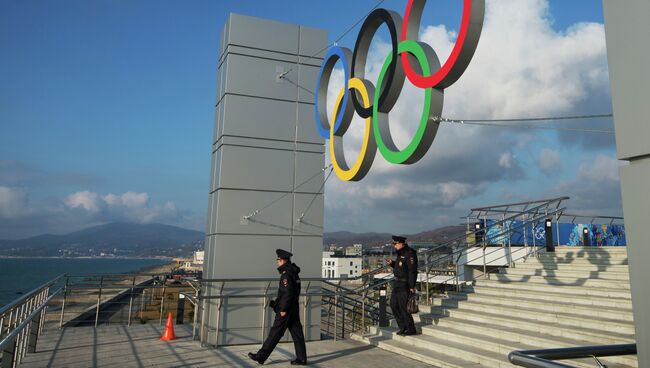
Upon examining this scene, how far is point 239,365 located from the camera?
673 centimetres

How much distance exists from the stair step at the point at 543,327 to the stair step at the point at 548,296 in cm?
71

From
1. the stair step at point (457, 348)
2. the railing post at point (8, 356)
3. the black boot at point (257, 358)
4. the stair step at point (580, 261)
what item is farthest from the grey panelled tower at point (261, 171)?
the stair step at point (580, 261)

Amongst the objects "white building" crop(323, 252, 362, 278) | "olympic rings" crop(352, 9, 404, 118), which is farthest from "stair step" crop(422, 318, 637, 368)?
"white building" crop(323, 252, 362, 278)

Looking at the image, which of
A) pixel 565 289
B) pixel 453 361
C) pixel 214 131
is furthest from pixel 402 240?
pixel 214 131

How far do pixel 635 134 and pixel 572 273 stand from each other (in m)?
8.09

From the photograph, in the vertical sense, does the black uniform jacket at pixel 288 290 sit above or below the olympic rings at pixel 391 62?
below

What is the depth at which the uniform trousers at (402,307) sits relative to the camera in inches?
320

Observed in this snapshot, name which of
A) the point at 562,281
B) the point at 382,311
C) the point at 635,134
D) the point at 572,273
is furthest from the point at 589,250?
the point at 635,134

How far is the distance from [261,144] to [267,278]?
100 inches

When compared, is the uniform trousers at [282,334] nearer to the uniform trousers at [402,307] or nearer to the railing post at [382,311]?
the uniform trousers at [402,307]

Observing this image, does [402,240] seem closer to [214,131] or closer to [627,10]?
[214,131]

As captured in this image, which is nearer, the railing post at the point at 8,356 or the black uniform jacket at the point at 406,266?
the railing post at the point at 8,356

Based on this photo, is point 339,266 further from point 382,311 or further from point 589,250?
point 382,311

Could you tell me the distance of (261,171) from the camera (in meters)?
8.82
